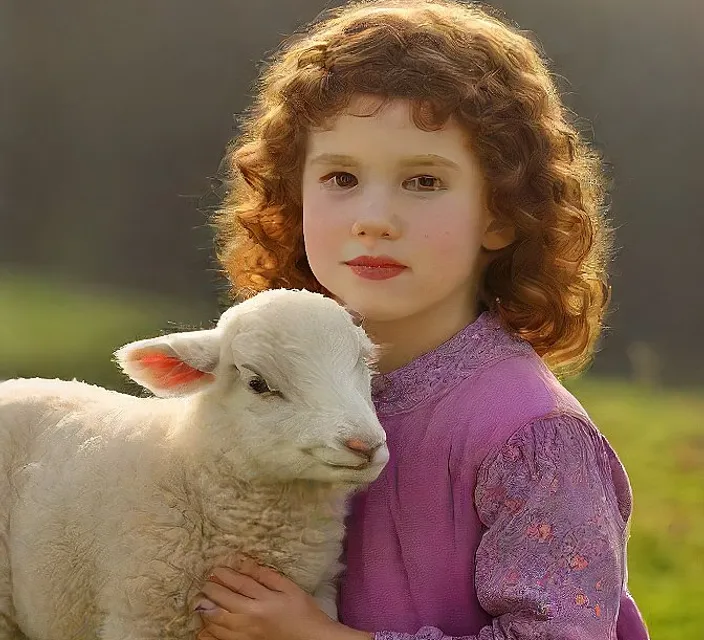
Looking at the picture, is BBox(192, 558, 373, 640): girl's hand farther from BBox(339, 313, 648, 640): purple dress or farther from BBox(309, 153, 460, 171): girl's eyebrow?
BBox(309, 153, 460, 171): girl's eyebrow

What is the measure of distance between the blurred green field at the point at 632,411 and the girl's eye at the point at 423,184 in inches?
59.9

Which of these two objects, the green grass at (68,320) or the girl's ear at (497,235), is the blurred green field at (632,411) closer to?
the green grass at (68,320)

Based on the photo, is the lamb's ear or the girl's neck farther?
the girl's neck

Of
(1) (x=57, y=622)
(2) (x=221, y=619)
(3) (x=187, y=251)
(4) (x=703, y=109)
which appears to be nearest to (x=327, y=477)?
(2) (x=221, y=619)

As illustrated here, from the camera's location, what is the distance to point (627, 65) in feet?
11.1

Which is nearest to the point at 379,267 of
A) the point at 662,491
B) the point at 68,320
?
the point at 662,491

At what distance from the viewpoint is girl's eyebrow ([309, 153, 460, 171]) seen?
1.45 m

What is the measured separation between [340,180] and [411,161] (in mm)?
141

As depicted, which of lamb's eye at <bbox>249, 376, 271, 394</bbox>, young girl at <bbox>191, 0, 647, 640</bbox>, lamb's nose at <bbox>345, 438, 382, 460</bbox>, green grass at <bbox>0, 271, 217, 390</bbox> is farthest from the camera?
green grass at <bbox>0, 271, 217, 390</bbox>

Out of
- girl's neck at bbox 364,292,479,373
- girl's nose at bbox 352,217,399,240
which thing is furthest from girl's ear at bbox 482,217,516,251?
girl's nose at bbox 352,217,399,240

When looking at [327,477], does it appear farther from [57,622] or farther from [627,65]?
[627,65]

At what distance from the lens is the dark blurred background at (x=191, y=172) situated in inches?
132

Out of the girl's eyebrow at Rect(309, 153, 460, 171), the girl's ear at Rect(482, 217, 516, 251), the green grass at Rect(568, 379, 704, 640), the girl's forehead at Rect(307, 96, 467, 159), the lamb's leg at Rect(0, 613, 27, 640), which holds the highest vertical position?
the girl's forehead at Rect(307, 96, 467, 159)

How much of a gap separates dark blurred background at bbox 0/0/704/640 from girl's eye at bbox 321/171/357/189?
171cm
